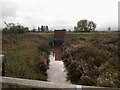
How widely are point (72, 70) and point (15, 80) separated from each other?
2324 mm

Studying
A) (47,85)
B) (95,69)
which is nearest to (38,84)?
(47,85)

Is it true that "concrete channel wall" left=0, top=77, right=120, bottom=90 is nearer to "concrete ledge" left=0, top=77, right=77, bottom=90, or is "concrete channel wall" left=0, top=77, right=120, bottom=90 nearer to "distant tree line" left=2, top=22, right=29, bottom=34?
"concrete ledge" left=0, top=77, right=77, bottom=90

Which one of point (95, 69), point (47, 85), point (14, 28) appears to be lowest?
point (95, 69)

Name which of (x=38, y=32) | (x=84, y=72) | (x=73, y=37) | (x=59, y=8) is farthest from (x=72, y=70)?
(x=38, y=32)

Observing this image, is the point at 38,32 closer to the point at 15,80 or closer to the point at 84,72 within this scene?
the point at 84,72

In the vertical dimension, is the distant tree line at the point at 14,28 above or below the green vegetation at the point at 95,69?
above

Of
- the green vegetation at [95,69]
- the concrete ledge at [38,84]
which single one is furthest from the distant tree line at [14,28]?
the concrete ledge at [38,84]

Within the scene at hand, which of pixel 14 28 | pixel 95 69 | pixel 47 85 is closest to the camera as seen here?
pixel 47 85

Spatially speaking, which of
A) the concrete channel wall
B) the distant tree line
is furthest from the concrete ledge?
the distant tree line

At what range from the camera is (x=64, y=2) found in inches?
233

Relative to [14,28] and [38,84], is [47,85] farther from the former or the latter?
[14,28]

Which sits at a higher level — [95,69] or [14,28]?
[14,28]

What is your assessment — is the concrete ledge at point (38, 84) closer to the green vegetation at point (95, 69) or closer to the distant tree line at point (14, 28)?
the green vegetation at point (95, 69)

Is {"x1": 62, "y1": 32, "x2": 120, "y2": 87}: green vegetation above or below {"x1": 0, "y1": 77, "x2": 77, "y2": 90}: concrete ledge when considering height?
below
